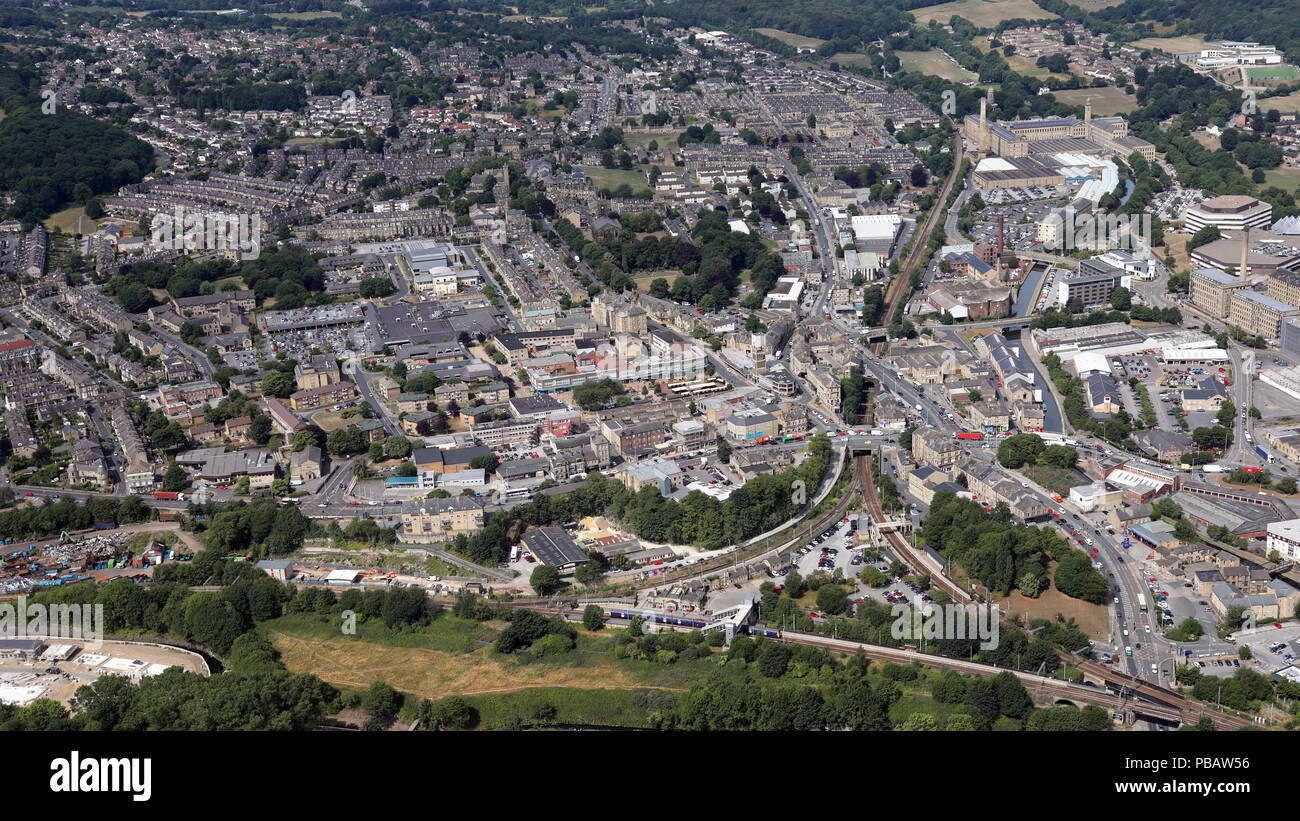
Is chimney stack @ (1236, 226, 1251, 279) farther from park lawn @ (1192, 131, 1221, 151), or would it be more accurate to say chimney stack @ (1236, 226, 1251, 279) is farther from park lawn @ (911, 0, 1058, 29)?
park lawn @ (911, 0, 1058, 29)

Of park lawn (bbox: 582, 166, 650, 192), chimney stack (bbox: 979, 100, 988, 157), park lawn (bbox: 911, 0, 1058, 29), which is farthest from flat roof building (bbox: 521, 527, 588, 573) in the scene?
park lawn (bbox: 911, 0, 1058, 29)

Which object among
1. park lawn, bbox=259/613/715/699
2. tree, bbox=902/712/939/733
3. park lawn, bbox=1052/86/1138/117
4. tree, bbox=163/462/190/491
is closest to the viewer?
tree, bbox=902/712/939/733

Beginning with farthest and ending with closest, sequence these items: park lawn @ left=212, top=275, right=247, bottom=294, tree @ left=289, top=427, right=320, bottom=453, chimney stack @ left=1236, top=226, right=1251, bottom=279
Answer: park lawn @ left=212, top=275, right=247, bottom=294, chimney stack @ left=1236, top=226, right=1251, bottom=279, tree @ left=289, top=427, right=320, bottom=453

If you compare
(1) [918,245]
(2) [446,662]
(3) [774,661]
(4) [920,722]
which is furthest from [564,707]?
(1) [918,245]

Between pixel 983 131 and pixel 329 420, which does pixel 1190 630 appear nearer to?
pixel 329 420

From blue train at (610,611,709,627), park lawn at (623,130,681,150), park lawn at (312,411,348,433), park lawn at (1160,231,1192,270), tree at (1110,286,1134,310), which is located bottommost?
blue train at (610,611,709,627)

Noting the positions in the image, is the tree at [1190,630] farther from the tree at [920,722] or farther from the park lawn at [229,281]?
the park lawn at [229,281]

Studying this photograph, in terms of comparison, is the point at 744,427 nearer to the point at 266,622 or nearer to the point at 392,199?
the point at 266,622

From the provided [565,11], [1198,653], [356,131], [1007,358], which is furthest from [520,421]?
[565,11]
